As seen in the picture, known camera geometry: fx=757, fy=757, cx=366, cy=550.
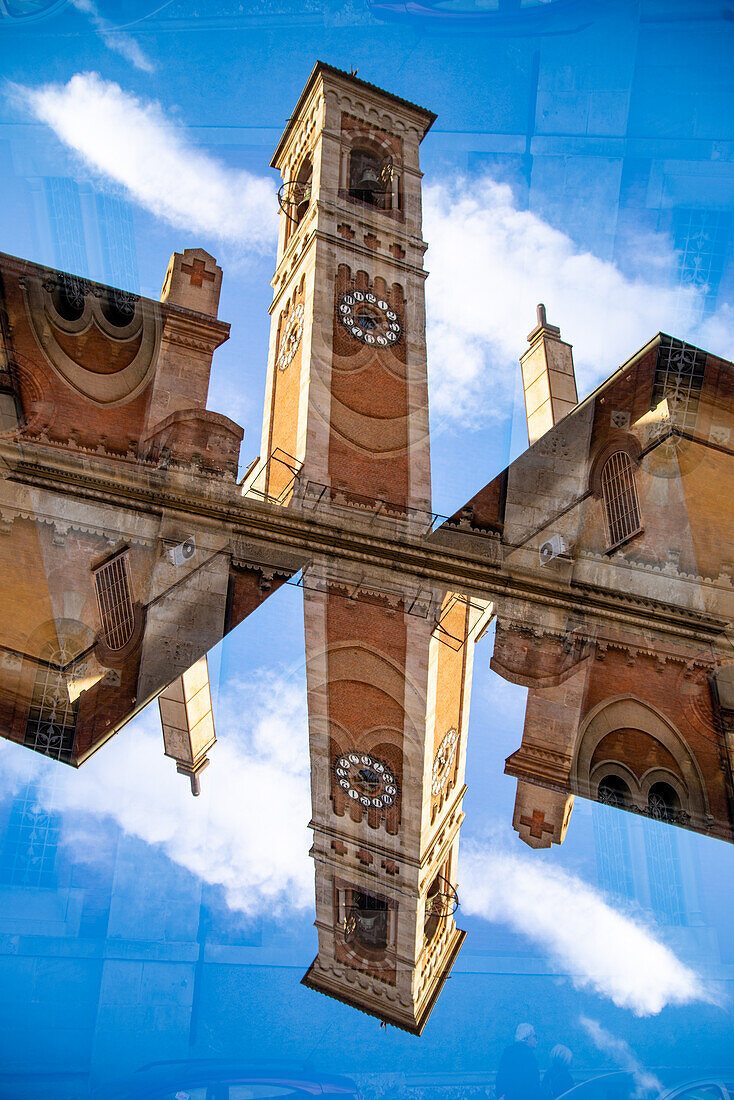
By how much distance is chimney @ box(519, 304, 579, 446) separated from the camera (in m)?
17.1

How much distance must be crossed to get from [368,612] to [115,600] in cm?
497

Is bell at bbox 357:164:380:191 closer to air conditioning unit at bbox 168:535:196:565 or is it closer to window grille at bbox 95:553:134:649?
air conditioning unit at bbox 168:535:196:565

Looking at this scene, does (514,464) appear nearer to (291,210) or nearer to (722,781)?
(722,781)

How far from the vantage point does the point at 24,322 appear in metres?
14.1

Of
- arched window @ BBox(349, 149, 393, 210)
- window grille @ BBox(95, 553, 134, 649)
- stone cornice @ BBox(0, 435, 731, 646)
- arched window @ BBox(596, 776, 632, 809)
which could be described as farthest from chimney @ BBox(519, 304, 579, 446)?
window grille @ BBox(95, 553, 134, 649)

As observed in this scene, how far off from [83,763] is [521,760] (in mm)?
8355

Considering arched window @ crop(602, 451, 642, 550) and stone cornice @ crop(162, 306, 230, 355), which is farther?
arched window @ crop(602, 451, 642, 550)

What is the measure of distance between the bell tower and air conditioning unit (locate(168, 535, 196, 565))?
2.24m

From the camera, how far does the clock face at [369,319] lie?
A: 17.2 m

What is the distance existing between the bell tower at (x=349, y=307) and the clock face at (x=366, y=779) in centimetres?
571

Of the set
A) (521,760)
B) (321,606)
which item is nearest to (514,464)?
(321,606)

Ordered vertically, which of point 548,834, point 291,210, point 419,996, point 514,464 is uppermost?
point 291,210

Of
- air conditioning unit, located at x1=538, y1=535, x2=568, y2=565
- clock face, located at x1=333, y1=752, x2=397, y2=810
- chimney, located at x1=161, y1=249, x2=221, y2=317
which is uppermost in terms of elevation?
chimney, located at x1=161, y1=249, x2=221, y2=317

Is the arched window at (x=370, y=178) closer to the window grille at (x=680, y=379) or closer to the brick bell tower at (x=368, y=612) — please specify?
the brick bell tower at (x=368, y=612)
